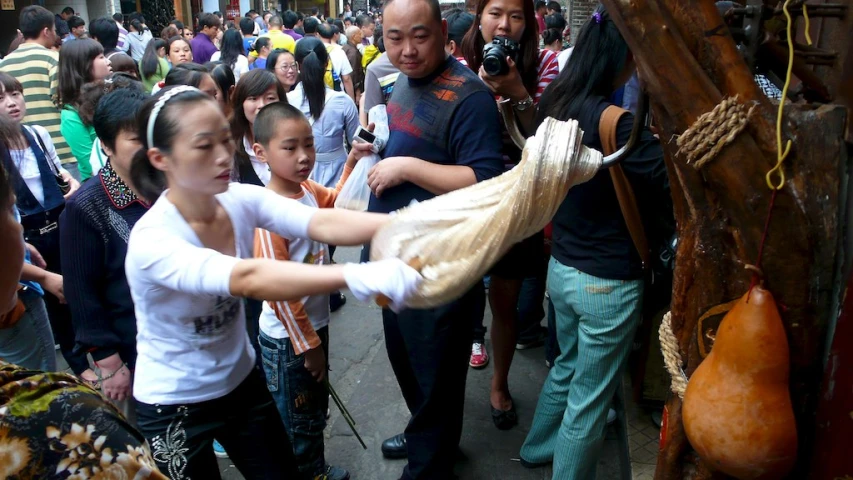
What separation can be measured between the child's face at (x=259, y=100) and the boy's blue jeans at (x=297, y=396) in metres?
1.50

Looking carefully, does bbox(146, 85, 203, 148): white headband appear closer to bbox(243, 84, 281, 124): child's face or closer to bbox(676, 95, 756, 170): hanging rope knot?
bbox(676, 95, 756, 170): hanging rope knot

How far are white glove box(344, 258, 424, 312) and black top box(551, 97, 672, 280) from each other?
113 centimetres

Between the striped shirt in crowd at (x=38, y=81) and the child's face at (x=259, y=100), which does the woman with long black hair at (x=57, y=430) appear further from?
the striped shirt in crowd at (x=38, y=81)

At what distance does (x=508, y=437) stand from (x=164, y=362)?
1.90 m

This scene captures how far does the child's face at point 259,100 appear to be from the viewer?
11.4 feet

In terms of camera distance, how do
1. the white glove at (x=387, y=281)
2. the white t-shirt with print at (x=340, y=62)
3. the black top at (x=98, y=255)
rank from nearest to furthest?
the white glove at (x=387, y=281)
the black top at (x=98, y=255)
the white t-shirt with print at (x=340, y=62)

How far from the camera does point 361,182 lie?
2.48 meters

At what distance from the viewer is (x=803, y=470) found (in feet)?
4.45

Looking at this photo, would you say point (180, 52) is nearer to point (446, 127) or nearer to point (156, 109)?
point (446, 127)

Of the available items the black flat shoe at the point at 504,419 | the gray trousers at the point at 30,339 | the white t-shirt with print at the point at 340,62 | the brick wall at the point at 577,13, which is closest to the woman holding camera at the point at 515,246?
the black flat shoe at the point at 504,419

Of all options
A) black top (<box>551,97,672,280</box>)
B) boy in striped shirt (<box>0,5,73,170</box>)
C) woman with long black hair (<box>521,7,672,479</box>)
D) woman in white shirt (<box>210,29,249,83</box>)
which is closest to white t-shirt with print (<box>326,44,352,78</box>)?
woman in white shirt (<box>210,29,249,83</box>)

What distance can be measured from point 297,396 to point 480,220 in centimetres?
153

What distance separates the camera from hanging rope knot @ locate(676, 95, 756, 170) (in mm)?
1231

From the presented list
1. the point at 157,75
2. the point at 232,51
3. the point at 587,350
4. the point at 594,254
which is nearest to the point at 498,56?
the point at 594,254
